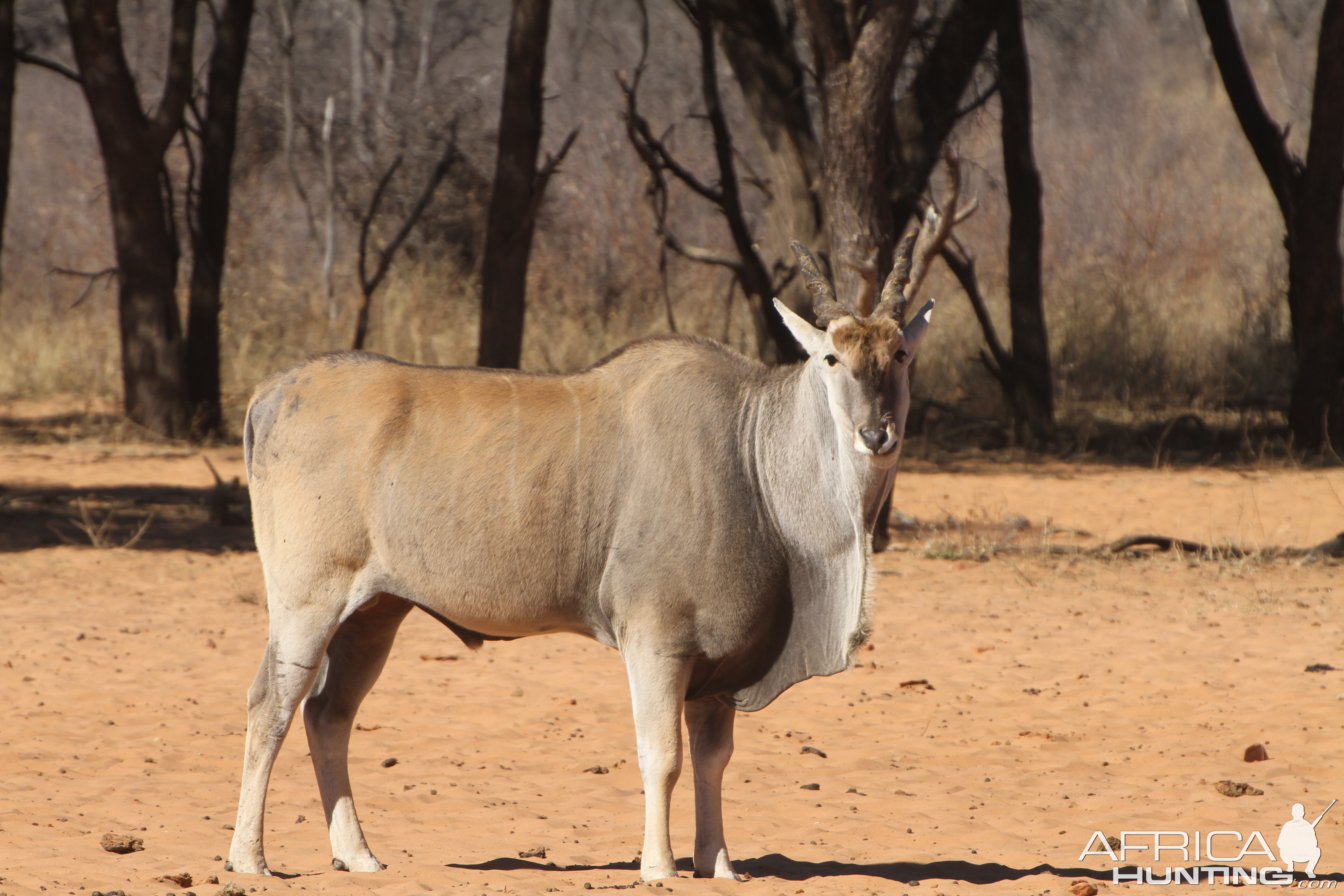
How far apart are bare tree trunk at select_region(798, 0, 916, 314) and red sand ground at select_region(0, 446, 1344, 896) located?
238 centimetres

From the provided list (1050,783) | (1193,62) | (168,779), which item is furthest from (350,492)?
(1193,62)

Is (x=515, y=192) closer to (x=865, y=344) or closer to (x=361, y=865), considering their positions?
(x=361, y=865)

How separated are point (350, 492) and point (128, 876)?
136 cm

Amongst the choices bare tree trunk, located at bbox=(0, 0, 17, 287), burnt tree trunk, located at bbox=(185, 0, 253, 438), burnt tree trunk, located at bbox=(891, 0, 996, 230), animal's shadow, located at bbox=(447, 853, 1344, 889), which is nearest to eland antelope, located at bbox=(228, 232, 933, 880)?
animal's shadow, located at bbox=(447, 853, 1344, 889)

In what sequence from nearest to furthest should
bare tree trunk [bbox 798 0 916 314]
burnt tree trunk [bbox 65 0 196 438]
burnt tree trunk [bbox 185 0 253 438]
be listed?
bare tree trunk [bbox 798 0 916 314]
burnt tree trunk [bbox 65 0 196 438]
burnt tree trunk [bbox 185 0 253 438]

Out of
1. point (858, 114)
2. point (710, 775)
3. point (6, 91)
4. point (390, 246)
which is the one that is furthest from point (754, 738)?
point (6, 91)

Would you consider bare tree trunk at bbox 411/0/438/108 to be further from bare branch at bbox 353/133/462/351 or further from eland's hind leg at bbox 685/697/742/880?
eland's hind leg at bbox 685/697/742/880

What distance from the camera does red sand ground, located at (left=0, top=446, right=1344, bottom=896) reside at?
4.75 m

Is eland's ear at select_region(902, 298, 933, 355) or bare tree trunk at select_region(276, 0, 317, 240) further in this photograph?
bare tree trunk at select_region(276, 0, 317, 240)

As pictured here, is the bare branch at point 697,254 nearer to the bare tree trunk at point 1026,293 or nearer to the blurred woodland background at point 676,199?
the blurred woodland background at point 676,199

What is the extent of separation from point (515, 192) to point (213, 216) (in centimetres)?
411

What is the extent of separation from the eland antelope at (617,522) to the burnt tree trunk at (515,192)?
28.9ft

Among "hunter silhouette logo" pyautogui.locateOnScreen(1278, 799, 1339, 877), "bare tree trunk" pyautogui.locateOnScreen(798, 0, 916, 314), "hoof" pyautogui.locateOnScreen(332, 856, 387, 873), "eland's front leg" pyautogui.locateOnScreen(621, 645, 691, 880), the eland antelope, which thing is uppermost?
"bare tree trunk" pyautogui.locateOnScreen(798, 0, 916, 314)

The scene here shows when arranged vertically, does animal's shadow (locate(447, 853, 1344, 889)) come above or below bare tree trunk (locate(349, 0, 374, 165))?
below
